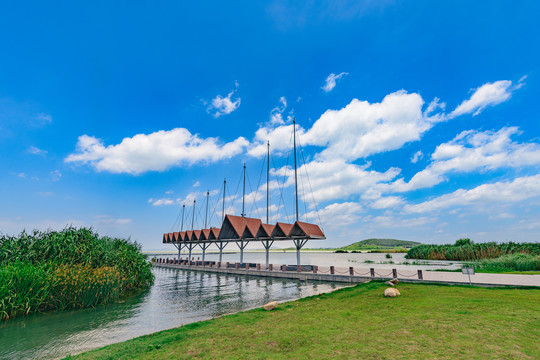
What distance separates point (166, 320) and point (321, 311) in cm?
839

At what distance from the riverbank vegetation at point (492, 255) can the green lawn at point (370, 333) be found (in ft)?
53.9

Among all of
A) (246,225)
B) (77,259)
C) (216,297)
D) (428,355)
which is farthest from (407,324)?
(246,225)

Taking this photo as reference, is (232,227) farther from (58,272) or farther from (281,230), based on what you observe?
(58,272)

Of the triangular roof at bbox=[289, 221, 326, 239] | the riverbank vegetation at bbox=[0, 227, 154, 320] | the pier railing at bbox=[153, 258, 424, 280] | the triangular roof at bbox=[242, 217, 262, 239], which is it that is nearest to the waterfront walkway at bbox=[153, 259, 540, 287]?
the pier railing at bbox=[153, 258, 424, 280]

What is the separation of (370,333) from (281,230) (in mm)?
23384

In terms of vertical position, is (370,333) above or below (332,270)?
above

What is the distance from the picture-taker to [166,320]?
13.2m

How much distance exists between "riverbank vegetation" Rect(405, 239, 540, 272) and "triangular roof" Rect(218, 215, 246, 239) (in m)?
27.1

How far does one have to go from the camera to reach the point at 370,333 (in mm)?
7434

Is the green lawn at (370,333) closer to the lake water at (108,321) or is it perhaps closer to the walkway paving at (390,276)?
the lake water at (108,321)

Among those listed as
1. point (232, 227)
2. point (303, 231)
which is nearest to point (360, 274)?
point (303, 231)

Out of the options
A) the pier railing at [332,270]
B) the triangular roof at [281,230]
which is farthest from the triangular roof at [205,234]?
the triangular roof at [281,230]

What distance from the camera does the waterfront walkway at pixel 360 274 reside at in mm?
16359

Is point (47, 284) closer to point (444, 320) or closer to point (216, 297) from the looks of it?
point (216, 297)
